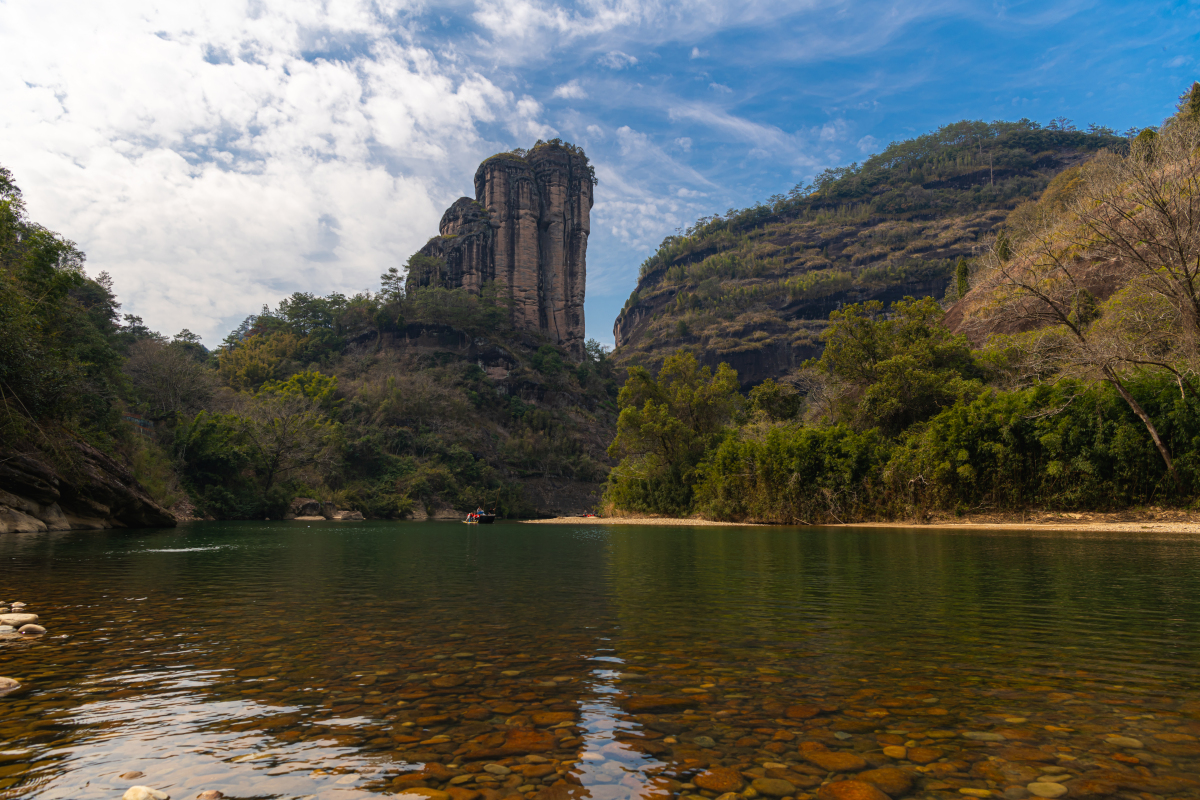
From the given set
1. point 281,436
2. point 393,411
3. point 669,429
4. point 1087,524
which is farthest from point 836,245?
point 1087,524

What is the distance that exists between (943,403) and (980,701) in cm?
3046

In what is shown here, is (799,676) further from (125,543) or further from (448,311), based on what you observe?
(448,311)

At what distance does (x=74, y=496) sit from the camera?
26.5 m

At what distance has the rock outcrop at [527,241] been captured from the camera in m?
108

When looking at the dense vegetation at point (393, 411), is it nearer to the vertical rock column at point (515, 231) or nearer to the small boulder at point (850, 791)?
the vertical rock column at point (515, 231)

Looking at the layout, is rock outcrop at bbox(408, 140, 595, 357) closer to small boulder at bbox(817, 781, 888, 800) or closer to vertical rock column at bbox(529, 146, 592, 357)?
vertical rock column at bbox(529, 146, 592, 357)

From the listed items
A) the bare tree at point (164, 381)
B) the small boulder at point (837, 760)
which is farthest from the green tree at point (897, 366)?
the bare tree at point (164, 381)

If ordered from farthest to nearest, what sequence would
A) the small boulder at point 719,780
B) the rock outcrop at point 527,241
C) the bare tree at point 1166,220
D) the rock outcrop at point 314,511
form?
1. the rock outcrop at point 527,241
2. the rock outcrop at point 314,511
3. the bare tree at point 1166,220
4. the small boulder at point 719,780

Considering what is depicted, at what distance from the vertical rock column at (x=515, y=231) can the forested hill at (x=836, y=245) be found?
2820 centimetres

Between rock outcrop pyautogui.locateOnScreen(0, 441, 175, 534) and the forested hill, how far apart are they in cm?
9667

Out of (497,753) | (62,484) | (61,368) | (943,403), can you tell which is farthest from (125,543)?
→ (943,403)

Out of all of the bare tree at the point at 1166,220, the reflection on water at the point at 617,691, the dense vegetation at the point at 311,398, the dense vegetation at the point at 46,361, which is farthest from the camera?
the dense vegetation at the point at 311,398

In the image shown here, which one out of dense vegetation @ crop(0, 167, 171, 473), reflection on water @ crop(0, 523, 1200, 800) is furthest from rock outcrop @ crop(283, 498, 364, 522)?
reflection on water @ crop(0, 523, 1200, 800)

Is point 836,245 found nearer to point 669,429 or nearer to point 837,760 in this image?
point 669,429
